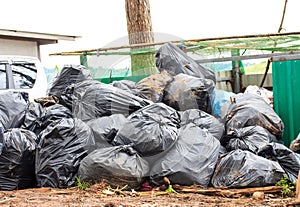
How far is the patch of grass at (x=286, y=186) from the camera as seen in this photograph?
119 inches

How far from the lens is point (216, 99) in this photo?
476cm

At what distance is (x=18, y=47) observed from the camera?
10.4 m

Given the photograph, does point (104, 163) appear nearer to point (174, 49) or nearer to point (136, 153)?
point (136, 153)

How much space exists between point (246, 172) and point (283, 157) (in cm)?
48

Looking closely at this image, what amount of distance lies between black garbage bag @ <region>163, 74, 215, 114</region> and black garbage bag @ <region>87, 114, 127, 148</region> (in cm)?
65

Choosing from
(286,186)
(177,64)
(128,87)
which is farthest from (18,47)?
(286,186)

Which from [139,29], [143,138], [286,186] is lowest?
[286,186]

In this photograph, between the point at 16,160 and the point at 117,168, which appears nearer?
the point at 117,168

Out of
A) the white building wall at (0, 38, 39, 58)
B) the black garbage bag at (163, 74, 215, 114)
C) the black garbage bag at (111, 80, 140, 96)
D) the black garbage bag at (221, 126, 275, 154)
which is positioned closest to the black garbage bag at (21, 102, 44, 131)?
the black garbage bag at (111, 80, 140, 96)

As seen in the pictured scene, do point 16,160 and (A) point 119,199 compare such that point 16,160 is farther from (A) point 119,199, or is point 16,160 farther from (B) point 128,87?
(B) point 128,87

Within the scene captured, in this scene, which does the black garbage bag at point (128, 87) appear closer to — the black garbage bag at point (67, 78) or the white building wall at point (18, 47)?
the black garbage bag at point (67, 78)

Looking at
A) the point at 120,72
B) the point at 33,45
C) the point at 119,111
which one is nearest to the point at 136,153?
the point at 119,111

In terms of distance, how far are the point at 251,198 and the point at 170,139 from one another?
2.74 feet

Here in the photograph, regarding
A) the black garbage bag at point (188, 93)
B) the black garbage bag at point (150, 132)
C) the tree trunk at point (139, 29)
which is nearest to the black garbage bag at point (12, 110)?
the black garbage bag at point (150, 132)
